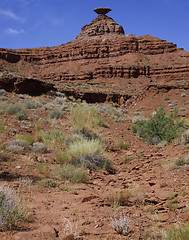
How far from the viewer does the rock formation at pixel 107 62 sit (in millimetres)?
47312

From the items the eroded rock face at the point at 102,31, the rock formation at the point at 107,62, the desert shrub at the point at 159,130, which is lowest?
the desert shrub at the point at 159,130

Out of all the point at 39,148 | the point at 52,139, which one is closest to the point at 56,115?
the point at 52,139

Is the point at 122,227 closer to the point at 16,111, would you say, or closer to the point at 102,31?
the point at 16,111

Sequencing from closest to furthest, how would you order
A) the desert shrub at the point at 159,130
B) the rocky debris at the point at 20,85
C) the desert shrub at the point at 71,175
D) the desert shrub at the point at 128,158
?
the desert shrub at the point at 71,175 → the desert shrub at the point at 128,158 → the desert shrub at the point at 159,130 → the rocky debris at the point at 20,85

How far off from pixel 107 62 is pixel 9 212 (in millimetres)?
54018

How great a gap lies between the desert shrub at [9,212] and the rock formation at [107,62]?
3960cm

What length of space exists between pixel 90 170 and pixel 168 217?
304 cm

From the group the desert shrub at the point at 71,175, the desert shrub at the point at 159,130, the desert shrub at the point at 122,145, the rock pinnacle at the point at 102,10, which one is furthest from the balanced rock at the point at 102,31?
the desert shrub at the point at 71,175

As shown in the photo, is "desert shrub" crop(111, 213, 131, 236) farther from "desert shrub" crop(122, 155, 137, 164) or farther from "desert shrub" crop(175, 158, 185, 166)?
"desert shrub" crop(122, 155, 137, 164)

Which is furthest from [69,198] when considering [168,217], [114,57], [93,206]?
[114,57]

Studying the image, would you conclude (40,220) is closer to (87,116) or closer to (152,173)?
(152,173)

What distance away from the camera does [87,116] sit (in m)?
8.77

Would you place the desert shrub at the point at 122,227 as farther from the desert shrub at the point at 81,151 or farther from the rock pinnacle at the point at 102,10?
the rock pinnacle at the point at 102,10

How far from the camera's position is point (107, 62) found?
5375 cm
